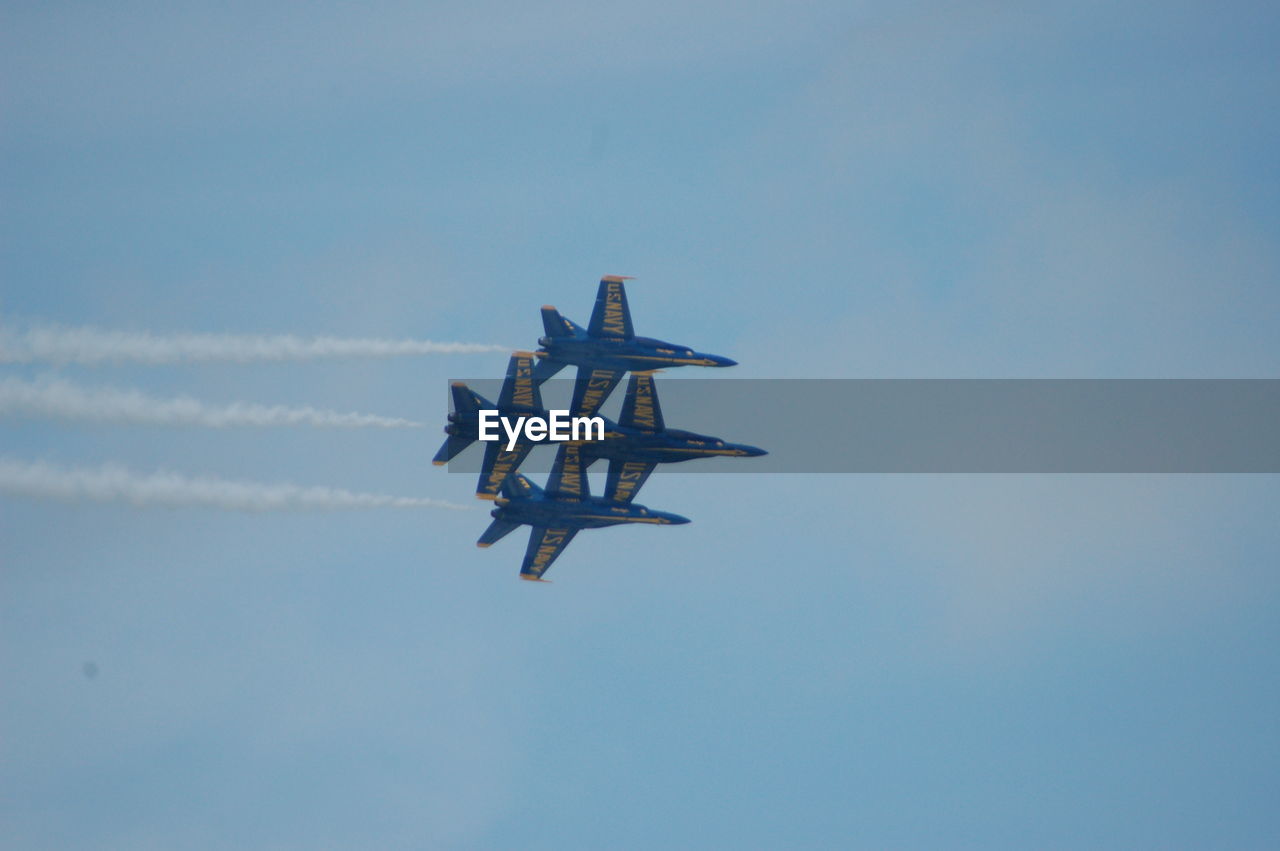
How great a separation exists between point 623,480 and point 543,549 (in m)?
7.08

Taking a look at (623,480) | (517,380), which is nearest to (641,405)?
(623,480)

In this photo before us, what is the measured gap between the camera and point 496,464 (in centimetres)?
15588

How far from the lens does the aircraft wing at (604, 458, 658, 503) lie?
158750 millimetres

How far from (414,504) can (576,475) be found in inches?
442

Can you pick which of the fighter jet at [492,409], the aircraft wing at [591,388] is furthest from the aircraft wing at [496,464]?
the aircraft wing at [591,388]

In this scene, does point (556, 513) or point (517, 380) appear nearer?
point (517, 380)

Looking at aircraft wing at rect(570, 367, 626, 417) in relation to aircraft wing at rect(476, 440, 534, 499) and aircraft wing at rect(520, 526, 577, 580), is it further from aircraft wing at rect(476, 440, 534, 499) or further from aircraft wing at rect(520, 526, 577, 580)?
aircraft wing at rect(520, 526, 577, 580)

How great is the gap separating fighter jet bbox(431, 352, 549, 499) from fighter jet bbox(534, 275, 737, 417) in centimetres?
129

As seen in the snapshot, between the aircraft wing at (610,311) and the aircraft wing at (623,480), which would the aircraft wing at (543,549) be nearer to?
the aircraft wing at (623,480)

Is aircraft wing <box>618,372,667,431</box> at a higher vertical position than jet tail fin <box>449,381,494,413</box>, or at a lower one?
higher

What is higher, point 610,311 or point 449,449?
point 610,311

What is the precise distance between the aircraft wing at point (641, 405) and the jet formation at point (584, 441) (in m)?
0.07

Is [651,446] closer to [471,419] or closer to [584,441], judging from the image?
[584,441]

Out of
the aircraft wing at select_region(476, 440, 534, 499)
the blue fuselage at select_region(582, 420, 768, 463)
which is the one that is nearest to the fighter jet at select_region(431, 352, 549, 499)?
the aircraft wing at select_region(476, 440, 534, 499)
